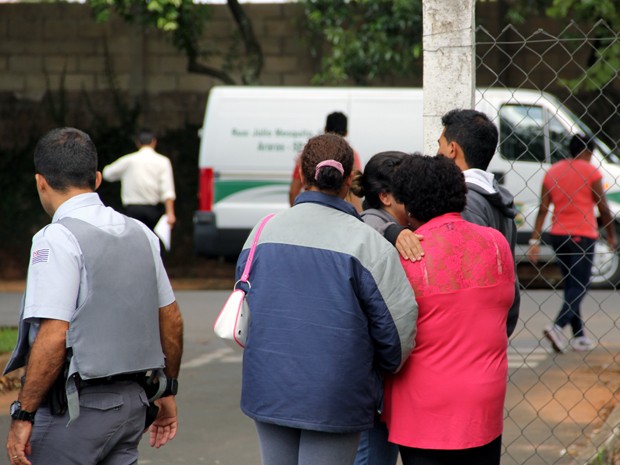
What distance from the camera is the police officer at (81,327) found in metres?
3.37

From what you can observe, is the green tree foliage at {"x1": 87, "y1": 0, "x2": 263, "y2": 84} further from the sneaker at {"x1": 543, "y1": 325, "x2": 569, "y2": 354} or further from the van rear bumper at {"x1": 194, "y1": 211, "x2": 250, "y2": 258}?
the sneaker at {"x1": 543, "y1": 325, "x2": 569, "y2": 354}

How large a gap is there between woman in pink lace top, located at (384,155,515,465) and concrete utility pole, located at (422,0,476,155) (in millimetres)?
881

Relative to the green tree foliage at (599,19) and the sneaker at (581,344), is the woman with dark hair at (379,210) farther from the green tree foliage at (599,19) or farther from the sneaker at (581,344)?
the green tree foliage at (599,19)

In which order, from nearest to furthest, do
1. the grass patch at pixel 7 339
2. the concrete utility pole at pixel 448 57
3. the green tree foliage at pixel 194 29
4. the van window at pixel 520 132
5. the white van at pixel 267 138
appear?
the concrete utility pole at pixel 448 57
the grass patch at pixel 7 339
the van window at pixel 520 132
the white van at pixel 267 138
the green tree foliage at pixel 194 29

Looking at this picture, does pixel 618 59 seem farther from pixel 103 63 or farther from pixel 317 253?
pixel 317 253

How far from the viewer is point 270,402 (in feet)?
11.1

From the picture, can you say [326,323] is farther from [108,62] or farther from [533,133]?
[108,62]

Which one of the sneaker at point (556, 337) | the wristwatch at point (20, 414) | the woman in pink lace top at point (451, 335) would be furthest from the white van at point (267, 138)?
the wristwatch at point (20, 414)

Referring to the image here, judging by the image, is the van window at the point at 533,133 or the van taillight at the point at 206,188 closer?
the van window at the point at 533,133

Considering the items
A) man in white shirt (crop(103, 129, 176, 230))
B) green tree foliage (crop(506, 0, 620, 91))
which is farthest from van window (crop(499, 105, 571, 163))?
man in white shirt (crop(103, 129, 176, 230))

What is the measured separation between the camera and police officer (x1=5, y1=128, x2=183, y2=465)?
11.1 ft

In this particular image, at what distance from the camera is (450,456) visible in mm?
3414

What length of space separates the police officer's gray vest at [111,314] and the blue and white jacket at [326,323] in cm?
42

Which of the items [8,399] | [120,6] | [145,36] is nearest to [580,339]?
[8,399]
